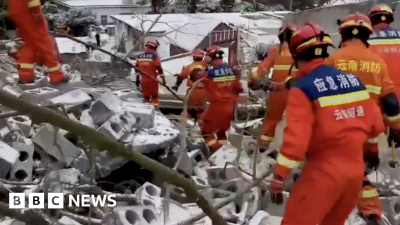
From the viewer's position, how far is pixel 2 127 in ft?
16.9

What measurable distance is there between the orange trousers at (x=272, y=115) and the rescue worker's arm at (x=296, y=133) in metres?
3.33

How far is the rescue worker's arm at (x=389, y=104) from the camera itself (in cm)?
407

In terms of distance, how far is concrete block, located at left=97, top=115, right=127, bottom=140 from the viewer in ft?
17.7

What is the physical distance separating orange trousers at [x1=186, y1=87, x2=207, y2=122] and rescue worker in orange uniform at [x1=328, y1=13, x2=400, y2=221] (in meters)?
4.16

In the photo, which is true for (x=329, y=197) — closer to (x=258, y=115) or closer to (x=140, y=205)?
(x=140, y=205)

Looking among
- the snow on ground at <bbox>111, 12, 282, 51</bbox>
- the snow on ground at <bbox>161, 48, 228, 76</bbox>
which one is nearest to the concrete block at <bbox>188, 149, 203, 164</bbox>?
the snow on ground at <bbox>161, 48, 228, 76</bbox>

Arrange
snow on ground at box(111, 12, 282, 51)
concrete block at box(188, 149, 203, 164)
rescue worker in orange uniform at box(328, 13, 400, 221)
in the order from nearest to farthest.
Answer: rescue worker in orange uniform at box(328, 13, 400, 221)
concrete block at box(188, 149, 203, 164)
snow on ground at box(111, 12, 282, 51)

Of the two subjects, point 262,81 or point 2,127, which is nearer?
point 2,127

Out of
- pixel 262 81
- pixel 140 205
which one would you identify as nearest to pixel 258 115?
pixel 262 81

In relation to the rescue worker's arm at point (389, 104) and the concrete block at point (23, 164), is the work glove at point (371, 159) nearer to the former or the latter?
the rescue worker's arm at point (389, 104)

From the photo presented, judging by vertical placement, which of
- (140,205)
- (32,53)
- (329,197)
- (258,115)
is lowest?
(258,115)

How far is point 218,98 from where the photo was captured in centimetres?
732

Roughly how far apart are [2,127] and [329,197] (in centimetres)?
329

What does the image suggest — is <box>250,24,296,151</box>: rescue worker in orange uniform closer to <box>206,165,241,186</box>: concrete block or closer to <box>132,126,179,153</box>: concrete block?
<box>206,165,241,186</box>: concrete block
